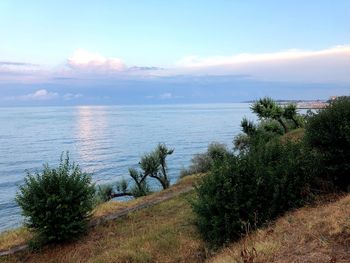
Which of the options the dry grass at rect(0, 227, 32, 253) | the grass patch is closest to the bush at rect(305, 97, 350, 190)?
the grass patch

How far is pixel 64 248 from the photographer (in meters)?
15.3

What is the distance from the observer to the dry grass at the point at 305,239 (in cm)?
694

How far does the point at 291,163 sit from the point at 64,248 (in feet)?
27.3

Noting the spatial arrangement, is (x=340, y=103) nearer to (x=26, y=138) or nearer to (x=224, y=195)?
(x=224, y=195)

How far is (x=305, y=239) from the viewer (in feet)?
26.1

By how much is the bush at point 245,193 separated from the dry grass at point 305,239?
2.23ft

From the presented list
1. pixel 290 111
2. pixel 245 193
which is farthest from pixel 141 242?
pixel 290 111

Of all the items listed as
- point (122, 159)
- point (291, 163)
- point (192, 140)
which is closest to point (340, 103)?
point (291, 163)

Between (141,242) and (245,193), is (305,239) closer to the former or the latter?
(245,193)

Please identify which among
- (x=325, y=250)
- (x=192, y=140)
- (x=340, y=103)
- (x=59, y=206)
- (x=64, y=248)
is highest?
(x=340, y=103)

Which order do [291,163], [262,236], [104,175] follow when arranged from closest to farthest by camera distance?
1. [262,236]
2. [291,163]
3. [104,175]

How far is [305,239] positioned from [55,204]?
964 centimetres

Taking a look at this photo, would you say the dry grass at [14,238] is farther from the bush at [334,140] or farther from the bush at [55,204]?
the bush at [334,140]

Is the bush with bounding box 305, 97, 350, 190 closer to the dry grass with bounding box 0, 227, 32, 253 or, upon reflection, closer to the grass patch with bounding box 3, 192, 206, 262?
the grass patch with bounding box 3, 192, 206, 262
